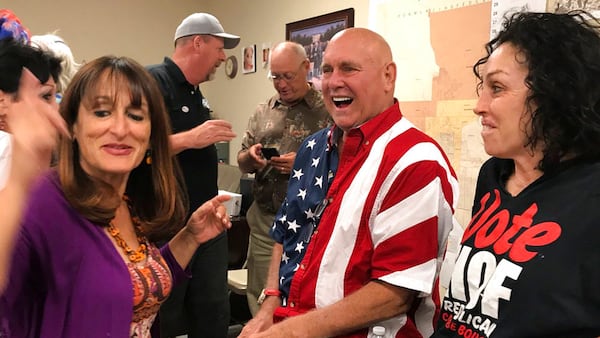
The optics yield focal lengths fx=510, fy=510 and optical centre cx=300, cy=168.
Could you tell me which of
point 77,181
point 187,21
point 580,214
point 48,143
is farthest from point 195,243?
point 187,21

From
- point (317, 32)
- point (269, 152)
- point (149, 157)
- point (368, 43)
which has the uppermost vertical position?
point (317, 32)

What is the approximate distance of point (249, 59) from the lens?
4.68 metres

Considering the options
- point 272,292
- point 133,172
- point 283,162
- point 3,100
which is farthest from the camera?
point 283,162

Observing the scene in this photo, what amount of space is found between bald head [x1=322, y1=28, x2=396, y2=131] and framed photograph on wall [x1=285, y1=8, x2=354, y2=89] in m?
1.76

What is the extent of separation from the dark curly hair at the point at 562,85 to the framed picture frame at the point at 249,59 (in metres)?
3.67

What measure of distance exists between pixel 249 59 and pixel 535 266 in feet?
13.1

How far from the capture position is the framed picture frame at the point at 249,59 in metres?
4.61

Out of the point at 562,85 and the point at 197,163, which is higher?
the point at 562,85

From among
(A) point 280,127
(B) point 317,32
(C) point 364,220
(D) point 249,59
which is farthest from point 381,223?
(D) point 249,59

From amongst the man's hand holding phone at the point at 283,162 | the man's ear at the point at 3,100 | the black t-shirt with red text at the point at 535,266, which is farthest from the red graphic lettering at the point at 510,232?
the man's hand holding phone at the point at 283,162

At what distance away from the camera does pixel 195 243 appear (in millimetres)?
1576

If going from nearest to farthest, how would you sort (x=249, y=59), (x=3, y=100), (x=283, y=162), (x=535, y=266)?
(x=535, y=266) < (x=3, y=100) < (x=283, y=162) < (x=249, y=59)

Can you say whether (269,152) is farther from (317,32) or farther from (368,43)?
(317,32)

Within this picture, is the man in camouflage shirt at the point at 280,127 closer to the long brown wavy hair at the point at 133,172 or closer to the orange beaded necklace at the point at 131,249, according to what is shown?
the long brown wavy hair at the point at 133,172
